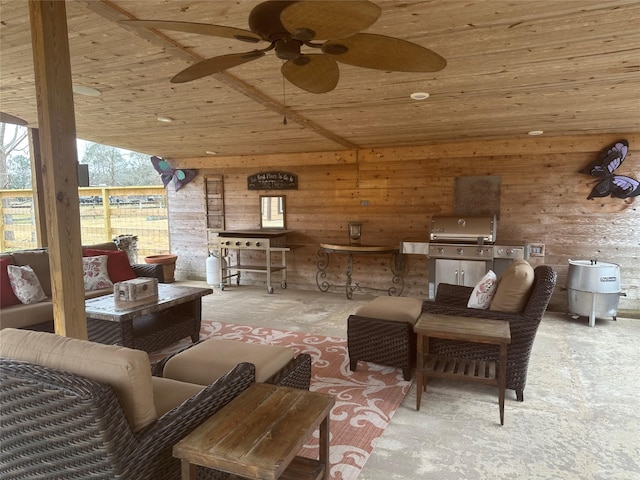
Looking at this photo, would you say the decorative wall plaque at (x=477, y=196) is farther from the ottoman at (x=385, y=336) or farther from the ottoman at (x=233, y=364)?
the ottoman at (x=233, y=364)

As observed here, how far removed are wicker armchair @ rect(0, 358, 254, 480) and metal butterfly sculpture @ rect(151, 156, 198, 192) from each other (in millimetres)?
5927

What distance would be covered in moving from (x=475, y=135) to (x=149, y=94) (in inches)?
146

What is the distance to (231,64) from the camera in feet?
6.10

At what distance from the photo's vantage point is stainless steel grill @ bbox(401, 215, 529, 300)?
15.4 ft

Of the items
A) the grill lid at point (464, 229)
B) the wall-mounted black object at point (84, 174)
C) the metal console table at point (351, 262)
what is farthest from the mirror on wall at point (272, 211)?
the wall-mounted black object at point (84, 174)

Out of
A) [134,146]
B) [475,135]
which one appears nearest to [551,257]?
[475,135]

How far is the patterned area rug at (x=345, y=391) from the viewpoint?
6.86ft

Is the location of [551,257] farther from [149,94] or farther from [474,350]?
[149,94]

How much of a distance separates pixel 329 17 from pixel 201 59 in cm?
179

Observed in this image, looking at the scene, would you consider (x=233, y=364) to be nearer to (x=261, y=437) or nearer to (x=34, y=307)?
(x=261, y=437)


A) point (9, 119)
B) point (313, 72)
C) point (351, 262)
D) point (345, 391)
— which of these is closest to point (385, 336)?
point (345, 391)

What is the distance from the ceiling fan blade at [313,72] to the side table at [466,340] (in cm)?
154

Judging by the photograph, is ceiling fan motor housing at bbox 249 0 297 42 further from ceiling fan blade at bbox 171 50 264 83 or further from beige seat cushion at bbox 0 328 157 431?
beige seat cushion at bbox 0 328 157 431

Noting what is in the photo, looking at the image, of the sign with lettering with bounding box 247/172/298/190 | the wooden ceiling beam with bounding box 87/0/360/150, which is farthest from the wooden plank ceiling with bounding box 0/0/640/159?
the sign with lettering with bounding box 247/172/298/190
